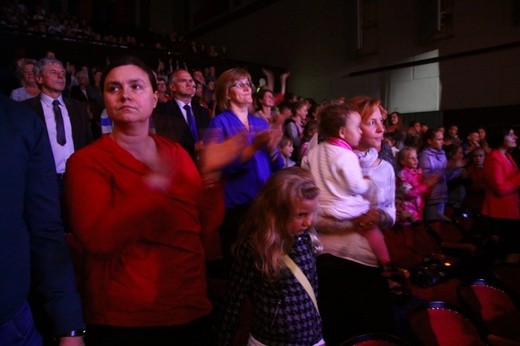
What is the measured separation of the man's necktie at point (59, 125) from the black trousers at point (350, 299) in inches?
85.9

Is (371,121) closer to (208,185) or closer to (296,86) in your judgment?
(208,185)

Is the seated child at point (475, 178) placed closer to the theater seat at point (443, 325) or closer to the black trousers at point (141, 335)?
the theater seat at point (443, 325)

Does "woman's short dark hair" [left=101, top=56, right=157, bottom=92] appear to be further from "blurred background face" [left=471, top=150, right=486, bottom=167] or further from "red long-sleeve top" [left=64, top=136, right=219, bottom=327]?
"blurred background face" [left=471, top=150, right=486, bottom=167]

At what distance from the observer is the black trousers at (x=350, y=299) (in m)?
2.03

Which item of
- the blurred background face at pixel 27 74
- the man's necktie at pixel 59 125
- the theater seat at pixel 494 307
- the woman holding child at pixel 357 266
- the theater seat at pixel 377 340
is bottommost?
the theater seat at pixel 494 307

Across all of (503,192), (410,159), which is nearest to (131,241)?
(410,159)

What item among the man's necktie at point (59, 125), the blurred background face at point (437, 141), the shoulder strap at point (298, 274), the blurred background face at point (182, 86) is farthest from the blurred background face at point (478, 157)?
the man's necktie at point (59, 125)

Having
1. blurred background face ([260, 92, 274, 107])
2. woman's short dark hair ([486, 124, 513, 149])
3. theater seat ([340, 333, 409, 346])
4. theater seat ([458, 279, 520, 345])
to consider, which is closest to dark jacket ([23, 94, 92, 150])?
blurred background face ([260, 92, 274, 107])

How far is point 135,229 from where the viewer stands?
1.07 meters

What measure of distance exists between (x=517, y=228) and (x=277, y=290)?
312 centimetres

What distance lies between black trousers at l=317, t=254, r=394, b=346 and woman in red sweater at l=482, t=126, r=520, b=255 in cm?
222

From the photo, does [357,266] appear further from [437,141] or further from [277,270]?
[437,141]

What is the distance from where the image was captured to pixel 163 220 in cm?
118

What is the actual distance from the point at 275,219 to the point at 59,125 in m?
2.25
